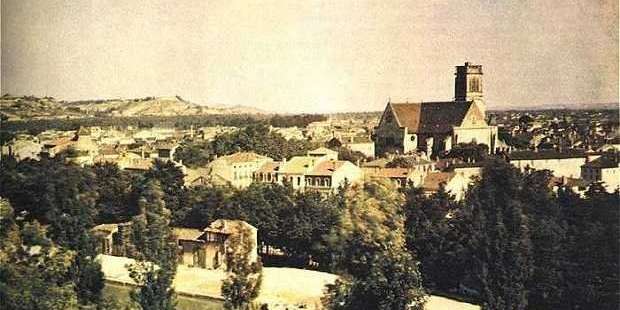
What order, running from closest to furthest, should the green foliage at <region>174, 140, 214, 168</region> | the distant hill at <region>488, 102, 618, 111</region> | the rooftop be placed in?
the distant hill at <region>488, 102, 618, 111</region> → the rooftop → the green foliage at <region>174, 140, 214, 168</region>

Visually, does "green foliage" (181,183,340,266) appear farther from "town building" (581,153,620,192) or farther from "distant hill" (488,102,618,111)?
"town building" (581,153,620,192)

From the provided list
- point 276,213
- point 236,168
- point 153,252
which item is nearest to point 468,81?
point 276,213

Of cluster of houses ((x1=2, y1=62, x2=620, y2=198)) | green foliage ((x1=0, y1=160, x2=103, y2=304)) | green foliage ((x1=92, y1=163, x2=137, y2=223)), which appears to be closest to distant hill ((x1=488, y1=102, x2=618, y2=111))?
cluster of houses ((x1=2, y1=62, x2=620, y2=198))

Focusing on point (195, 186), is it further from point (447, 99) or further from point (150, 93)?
point (447, 99)

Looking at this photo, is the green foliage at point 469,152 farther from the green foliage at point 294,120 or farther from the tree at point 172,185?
the tree at point 172,185

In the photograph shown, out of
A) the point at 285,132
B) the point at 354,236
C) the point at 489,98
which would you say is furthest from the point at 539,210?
the point at 285,132
